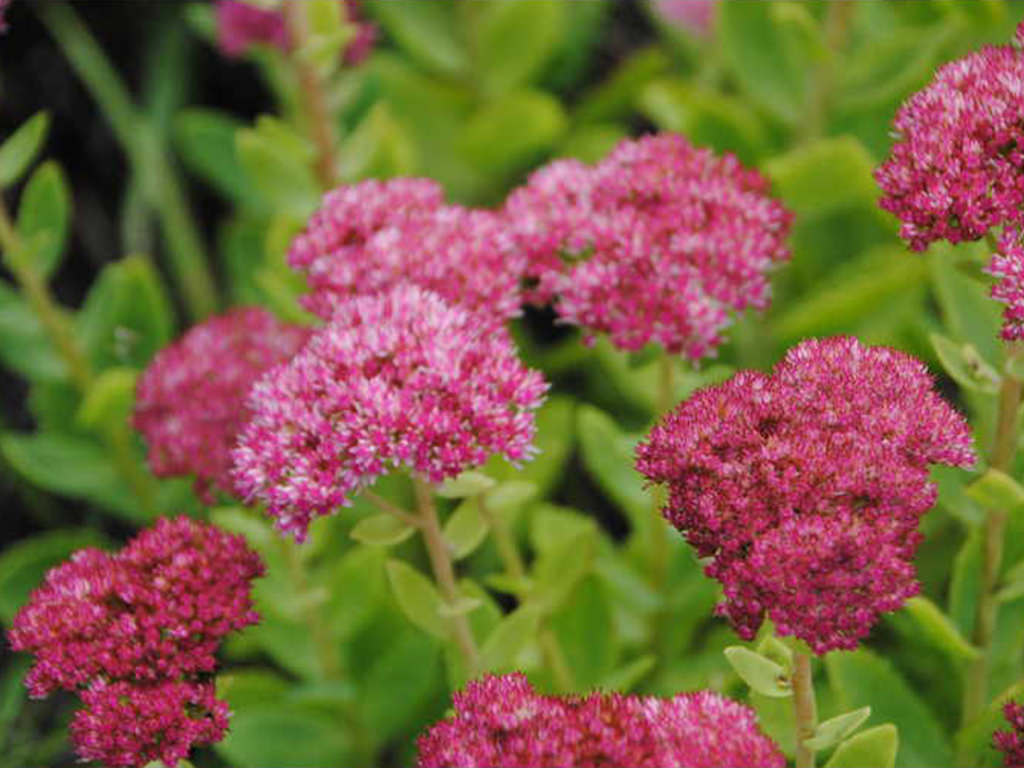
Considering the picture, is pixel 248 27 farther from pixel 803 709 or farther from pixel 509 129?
pixel 803 709

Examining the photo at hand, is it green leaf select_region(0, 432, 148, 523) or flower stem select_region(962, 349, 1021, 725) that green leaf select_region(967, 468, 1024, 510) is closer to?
flower stem select_region(962, 349, 1021, 725)

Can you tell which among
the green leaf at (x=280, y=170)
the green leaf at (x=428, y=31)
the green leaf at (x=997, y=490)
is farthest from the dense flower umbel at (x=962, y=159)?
the green leaf at (x=428, y=31)

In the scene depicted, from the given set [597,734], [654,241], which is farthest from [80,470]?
[597,734]

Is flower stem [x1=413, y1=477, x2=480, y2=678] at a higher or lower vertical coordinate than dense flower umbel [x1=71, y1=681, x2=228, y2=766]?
higher

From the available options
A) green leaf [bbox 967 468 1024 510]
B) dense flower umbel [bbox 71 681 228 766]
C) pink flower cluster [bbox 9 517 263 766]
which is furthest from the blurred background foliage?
dense flower umbel [bbox 71 681 228 766]

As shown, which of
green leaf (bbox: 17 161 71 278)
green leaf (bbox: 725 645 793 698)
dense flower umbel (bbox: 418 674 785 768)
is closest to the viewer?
dense flower umbel (bbox: 418 674 785 768)

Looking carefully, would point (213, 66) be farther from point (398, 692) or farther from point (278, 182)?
point (398, 692)

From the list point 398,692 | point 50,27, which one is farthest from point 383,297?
point 50,27
